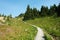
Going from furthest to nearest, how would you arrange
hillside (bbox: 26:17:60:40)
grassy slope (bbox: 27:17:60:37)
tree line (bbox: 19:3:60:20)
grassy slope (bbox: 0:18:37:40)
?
tree line (bbox: 19:3:60:20) < grassy slope (bbox: 27:17:60:37) < hillside (bbox: 26:17:60:40) < grassy slope (bbox: 0:18:37:40)

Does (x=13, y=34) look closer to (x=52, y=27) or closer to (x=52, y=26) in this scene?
(x=52, y=27)

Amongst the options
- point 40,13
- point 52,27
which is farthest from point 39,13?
point 52,27

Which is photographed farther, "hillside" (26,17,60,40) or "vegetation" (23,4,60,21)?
"vegetation" (23,4,60,21)

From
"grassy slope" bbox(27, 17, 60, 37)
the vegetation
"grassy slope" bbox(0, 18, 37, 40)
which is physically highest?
"grassy slope" bbox(0, 18, 37, 40)

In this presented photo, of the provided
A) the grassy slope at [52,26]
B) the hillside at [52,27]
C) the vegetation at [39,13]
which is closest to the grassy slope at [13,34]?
the hillside at [52,27]

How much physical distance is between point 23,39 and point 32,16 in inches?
4286

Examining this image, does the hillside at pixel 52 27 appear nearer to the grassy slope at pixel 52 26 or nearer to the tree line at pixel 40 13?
the grassy slope at pixel 52 26

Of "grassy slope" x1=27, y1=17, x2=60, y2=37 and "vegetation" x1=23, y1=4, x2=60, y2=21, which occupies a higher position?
"grassy slope" x1=27, y1=17, x2=60, y2=37

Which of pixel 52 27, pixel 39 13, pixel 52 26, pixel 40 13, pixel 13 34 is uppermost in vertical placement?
pixel 13 34

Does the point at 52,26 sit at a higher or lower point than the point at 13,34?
lower

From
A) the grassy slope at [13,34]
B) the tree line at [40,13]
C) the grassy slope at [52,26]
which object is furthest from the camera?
the tree line at [40,13]

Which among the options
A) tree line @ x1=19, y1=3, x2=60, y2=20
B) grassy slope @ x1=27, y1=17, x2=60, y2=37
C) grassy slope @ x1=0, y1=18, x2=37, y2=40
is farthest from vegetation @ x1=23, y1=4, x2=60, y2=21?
grassy slope @ x1=0, y1=18, x2=37, y2=40

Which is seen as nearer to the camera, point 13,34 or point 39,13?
point 13,34

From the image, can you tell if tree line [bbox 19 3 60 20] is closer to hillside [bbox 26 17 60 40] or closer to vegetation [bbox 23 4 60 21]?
vegetation [bbox 23 4 60 21]
